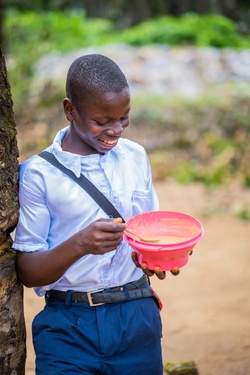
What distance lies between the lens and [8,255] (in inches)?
91.4

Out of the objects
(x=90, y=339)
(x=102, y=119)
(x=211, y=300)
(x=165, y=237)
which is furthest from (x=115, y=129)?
(x=211, y=300)

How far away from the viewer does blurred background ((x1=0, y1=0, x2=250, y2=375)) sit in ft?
14.8

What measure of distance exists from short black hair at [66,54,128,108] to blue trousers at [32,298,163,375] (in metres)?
0.74

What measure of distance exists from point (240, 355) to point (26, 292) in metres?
1.98

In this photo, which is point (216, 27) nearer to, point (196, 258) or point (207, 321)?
point (196, 258)

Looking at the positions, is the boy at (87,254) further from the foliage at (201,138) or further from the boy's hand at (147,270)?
the foliage at (201,138)

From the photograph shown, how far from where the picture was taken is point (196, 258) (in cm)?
586

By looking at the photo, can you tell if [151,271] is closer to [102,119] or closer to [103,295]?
[103,295]

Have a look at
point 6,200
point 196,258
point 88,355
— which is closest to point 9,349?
point 88,355

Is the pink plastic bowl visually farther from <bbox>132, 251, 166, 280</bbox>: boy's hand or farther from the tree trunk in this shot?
the tree trunk

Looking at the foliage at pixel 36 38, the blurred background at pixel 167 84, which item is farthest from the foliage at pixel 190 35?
the foliage at pixel 36 38

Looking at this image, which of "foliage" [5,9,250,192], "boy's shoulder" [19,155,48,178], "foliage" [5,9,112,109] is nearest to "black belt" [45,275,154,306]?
"boy's shoulder" [19,155,48,178]

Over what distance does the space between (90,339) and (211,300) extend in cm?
291

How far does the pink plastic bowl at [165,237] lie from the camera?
6.50 feet
